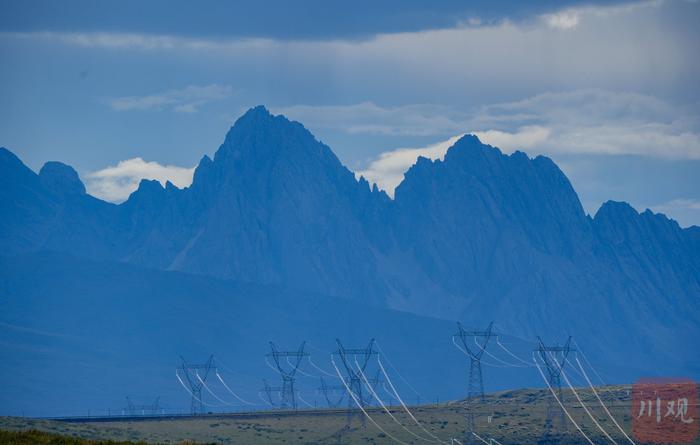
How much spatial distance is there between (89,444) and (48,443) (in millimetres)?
2901

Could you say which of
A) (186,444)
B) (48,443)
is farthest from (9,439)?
(186,444)

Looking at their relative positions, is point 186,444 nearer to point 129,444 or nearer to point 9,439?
point 129,444

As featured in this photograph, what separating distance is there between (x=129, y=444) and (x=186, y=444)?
399cm

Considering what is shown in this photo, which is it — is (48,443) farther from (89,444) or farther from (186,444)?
(186,444)

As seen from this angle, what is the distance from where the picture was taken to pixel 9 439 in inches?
4237

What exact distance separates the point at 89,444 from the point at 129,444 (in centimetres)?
285

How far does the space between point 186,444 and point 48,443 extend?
9.66 metres

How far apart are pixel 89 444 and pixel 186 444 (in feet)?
22.3

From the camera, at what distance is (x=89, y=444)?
110 metres

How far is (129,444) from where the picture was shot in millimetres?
110625

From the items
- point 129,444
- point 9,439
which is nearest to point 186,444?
point 129,444

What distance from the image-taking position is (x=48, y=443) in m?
108

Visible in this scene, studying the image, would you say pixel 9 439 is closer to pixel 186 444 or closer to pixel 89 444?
pixel 89 444
